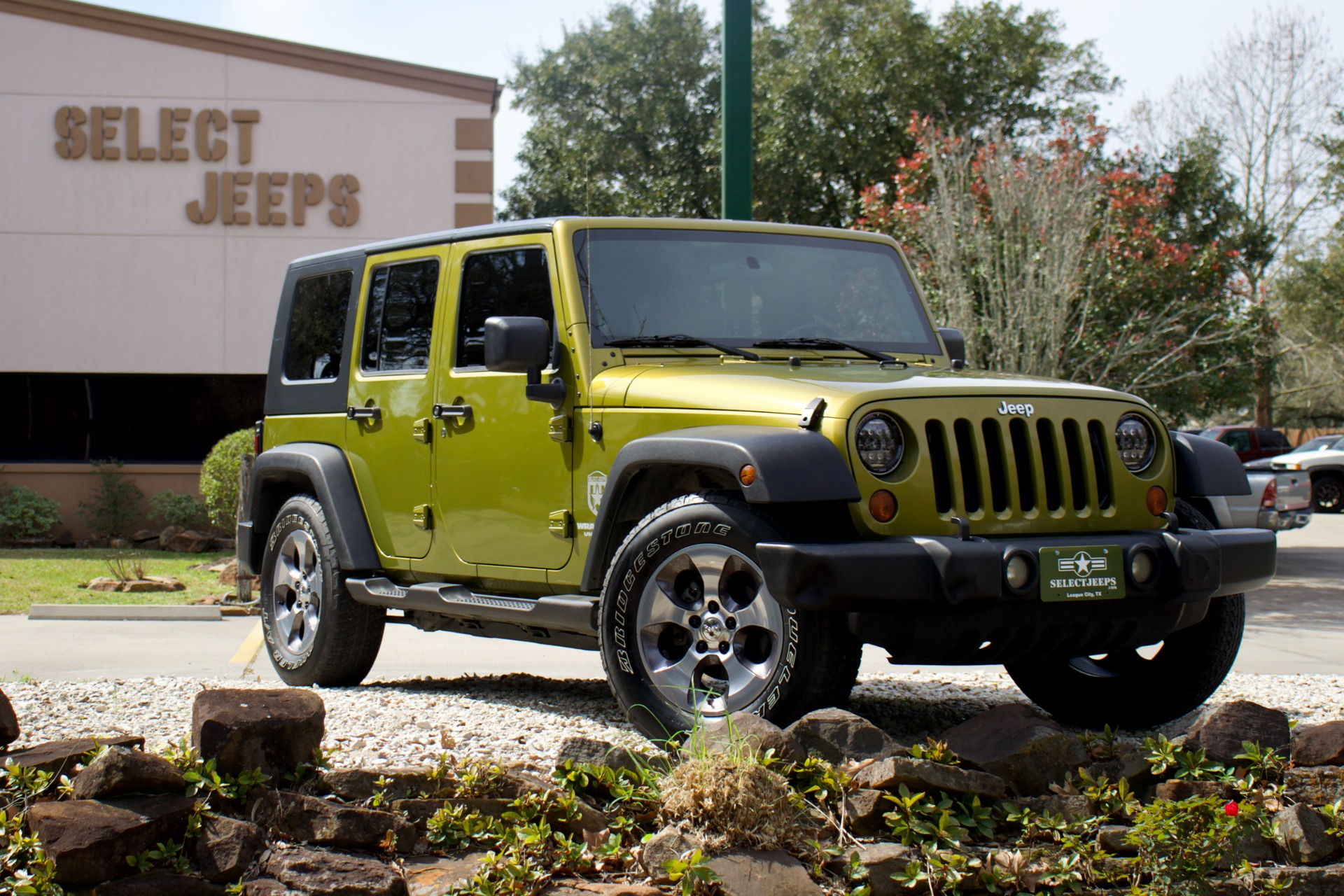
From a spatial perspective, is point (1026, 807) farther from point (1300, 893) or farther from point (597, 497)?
point (597, 497)

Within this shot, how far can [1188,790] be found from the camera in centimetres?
425

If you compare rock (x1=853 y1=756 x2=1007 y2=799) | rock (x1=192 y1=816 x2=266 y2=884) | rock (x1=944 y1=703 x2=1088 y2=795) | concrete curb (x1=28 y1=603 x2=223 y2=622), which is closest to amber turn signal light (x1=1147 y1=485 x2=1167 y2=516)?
rock (x1=944 y1=703 x2=1088 y2=795)

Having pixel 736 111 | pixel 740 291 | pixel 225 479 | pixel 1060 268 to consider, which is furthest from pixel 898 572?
pixel 225 479

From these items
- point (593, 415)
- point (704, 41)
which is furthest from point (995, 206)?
point (704, 41)

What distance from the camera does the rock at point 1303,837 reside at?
3961 millimetres

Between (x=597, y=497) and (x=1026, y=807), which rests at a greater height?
(x=597, y=497)

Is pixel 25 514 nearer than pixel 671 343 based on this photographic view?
No

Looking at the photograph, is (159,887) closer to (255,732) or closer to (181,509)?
(255,732)

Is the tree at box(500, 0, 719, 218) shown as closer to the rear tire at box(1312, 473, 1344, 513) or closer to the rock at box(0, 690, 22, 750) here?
the rear tire at box(1312, 473, 1344, 513)

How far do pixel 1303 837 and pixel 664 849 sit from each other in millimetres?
1825

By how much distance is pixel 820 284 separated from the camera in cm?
615

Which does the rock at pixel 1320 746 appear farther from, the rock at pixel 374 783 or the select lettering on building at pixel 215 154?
the select lettering on building at pixel 215 154

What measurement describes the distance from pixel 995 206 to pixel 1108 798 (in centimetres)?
1134

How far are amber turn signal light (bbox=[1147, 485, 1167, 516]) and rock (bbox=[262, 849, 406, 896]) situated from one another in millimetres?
3045
